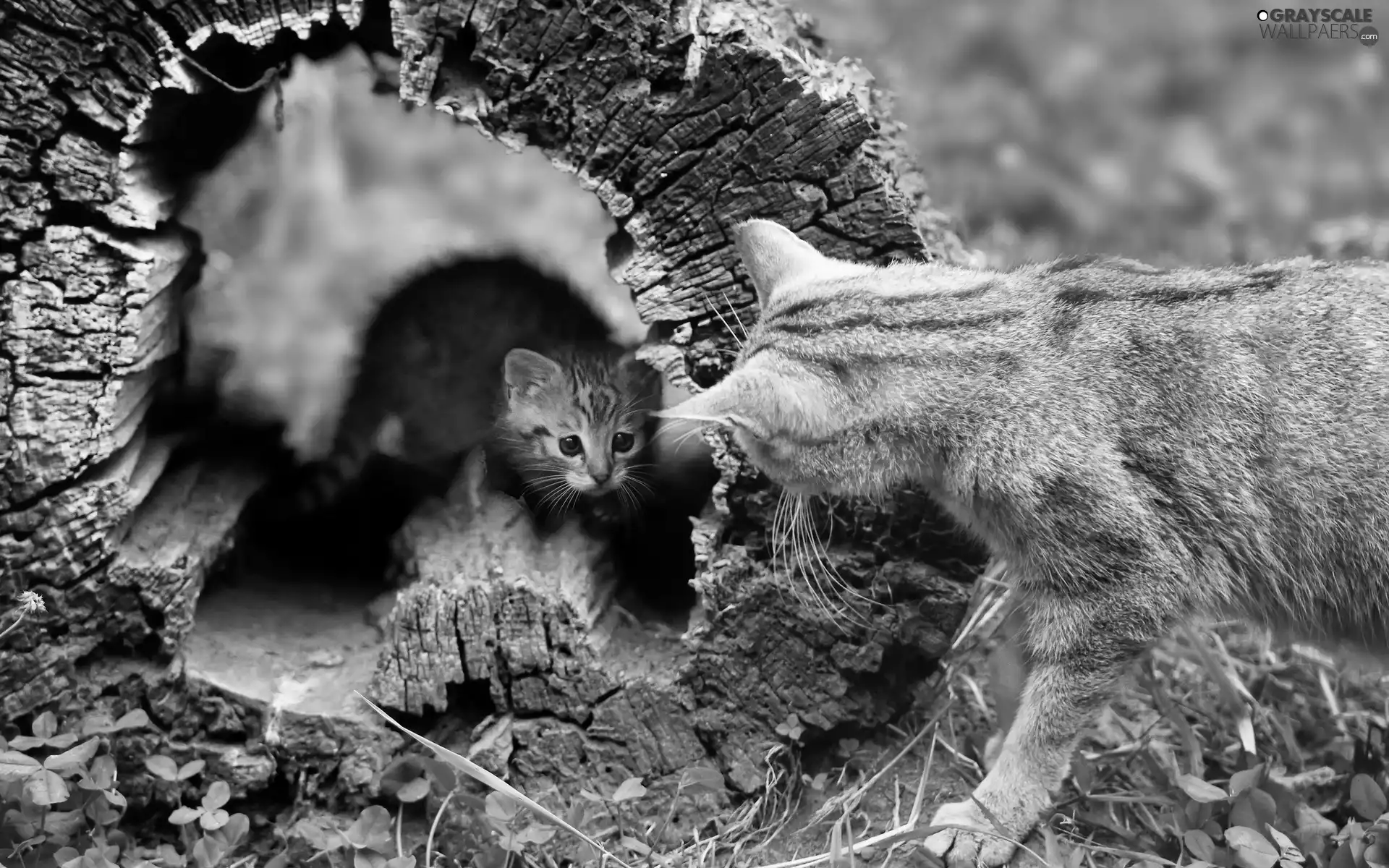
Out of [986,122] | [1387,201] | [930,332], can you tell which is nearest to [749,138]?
[930,332]

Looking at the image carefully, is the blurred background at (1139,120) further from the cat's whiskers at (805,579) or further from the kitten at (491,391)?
the cat's whiskers at (805,579)

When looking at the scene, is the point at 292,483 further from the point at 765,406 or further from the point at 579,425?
the point at 765,406

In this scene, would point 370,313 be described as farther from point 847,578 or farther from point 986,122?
point 986,122

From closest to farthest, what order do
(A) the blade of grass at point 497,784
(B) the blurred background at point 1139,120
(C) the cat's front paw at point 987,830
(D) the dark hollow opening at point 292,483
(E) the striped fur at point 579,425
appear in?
(A) the blade of grass at point 497,784 → (C) the cat's front paw at point 987,830 → (D) the dark hollow opening at point 292,483 → (E) the striped fur at point 579,425 → (B) the blurred background at point 1139,120

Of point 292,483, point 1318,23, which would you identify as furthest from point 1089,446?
point 1318,23

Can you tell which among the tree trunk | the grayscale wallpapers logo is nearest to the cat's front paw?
the tree trunk

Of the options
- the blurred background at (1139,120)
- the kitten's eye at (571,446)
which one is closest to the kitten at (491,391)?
the kitten's eye at (571,446)

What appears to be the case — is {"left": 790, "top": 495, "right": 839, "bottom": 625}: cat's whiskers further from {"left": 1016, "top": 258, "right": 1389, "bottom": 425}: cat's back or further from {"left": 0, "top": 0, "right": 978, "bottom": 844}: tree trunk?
{"left": 1016, "top": 258, "right": 1389, "bottom": 425}: cat's back
